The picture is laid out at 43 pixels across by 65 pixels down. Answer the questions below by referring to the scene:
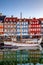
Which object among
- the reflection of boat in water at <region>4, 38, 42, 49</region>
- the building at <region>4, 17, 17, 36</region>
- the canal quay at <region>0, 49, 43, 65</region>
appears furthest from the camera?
the building at <region>4, 17, 17, 36</region>

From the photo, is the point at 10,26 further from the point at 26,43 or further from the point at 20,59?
the point at 20,59

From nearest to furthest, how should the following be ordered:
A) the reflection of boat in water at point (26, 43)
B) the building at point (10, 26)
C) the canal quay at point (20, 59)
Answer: the canal quay at point (20, 59) → the reflection of boat in water at point (26, 43) → the building at point (10, 26)

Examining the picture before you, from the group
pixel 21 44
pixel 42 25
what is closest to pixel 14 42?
pixel 21 44

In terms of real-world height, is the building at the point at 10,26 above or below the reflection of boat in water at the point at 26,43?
above

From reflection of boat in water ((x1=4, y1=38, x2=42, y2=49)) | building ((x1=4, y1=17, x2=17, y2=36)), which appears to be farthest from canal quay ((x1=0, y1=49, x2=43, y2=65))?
building ((x1=4, y1=17, x2=17, y2=36))

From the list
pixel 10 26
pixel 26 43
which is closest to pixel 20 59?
pixel 26 43

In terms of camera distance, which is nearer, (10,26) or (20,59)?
(20,59)

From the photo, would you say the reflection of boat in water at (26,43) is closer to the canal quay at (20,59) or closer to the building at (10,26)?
the building at (10,26)

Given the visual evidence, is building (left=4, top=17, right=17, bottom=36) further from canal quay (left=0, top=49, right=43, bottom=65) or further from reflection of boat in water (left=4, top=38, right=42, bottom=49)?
canal quay (left=0, top=49, right=43, bottom=65)

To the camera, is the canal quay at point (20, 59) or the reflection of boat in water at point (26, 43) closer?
the canal quay at point (20, 59)

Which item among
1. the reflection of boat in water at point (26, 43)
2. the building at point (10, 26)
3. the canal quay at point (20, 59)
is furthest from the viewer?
the building at point (10, 26)

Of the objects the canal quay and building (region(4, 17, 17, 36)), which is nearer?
the canal quay

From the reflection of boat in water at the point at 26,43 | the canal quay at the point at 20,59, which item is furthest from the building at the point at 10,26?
the canal quay at the point at 20,59

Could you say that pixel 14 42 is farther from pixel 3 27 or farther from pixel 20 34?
pixel 3 27
